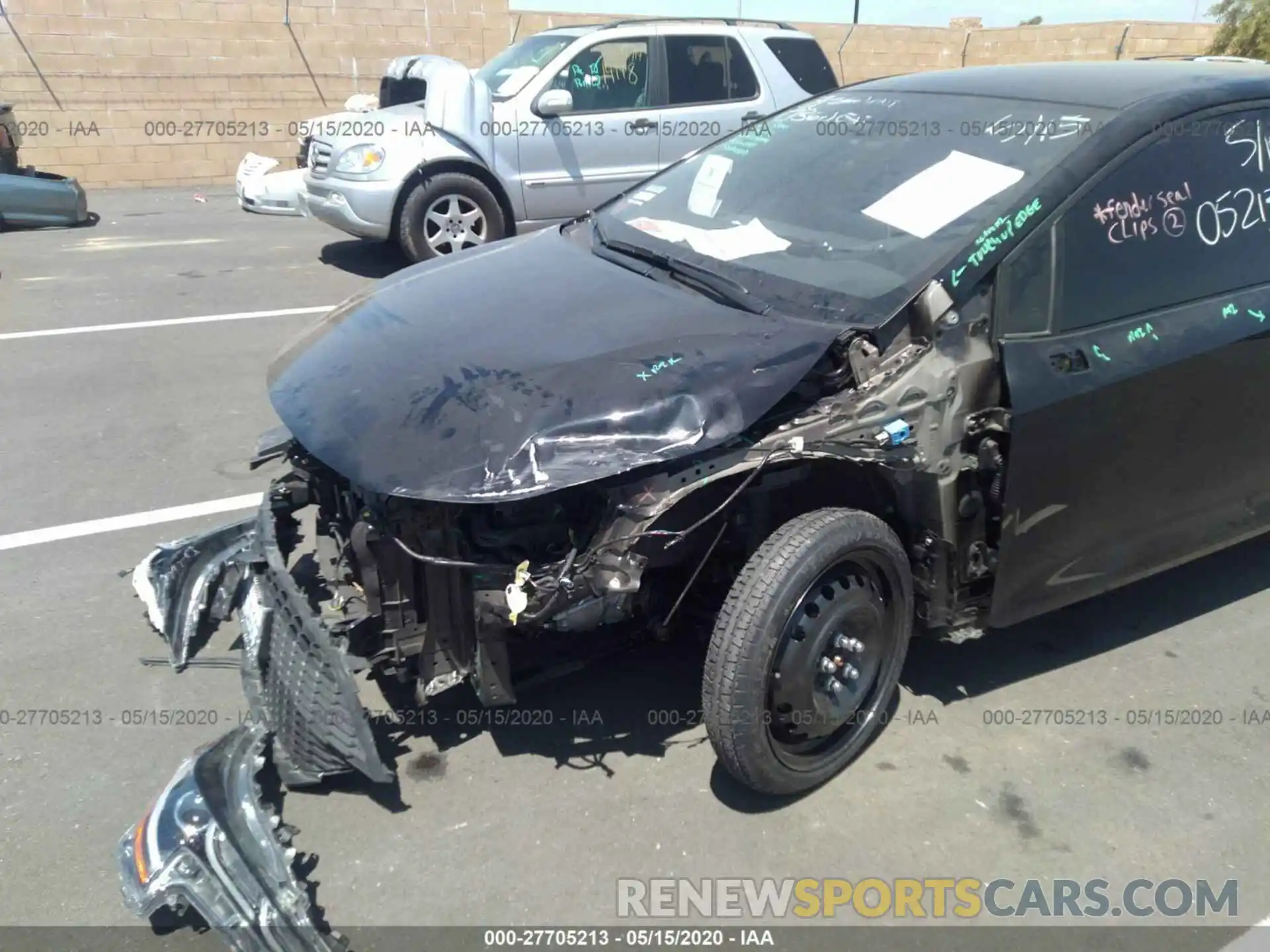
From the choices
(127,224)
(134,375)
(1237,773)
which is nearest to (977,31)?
(127,224)

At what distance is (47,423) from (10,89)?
12839 mm

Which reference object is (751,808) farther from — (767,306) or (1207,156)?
(1207,156)

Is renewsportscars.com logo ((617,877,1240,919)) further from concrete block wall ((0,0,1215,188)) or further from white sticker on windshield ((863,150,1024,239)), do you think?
concrete block wall ((0,0,1215,188))

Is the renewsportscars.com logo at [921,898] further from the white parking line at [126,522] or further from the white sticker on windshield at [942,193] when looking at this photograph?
the white parking line at [126,522]

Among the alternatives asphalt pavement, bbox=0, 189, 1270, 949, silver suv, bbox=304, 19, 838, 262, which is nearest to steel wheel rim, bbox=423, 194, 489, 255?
silver suv, bbox=304, 19, 838, 262

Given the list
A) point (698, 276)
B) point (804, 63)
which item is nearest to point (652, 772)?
point (698, 276)

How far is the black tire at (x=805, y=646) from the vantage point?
257 cm

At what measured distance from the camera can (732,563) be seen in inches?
118

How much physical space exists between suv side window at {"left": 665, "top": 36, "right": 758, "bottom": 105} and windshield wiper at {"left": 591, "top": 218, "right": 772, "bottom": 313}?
19.5 ft

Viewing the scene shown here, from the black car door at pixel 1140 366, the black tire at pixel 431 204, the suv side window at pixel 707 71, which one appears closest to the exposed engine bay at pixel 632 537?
the black car door at pixel 1140 366

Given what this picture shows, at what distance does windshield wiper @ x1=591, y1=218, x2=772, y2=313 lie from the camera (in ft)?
9.76

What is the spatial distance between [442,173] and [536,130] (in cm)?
88

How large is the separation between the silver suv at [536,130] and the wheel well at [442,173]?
0.4 inches

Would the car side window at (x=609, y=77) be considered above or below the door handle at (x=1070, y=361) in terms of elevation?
above
